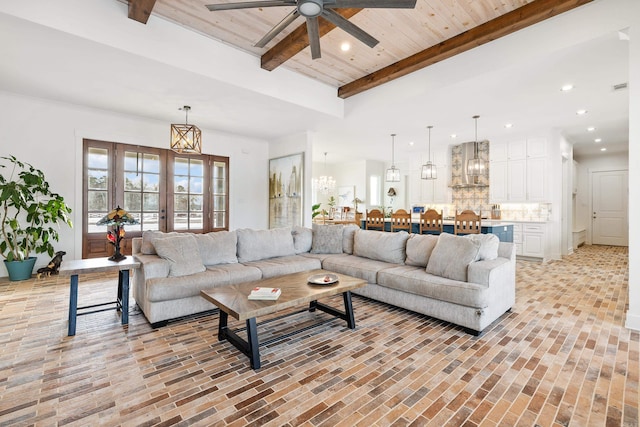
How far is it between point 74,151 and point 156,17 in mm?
3161

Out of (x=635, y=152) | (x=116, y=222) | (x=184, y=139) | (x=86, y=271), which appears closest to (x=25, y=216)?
(x=184, y=139)

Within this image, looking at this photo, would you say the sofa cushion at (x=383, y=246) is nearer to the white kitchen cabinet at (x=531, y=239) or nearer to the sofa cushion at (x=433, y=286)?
the sofa cushion at (x=433, y=286)

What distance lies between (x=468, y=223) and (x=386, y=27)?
3.13 m

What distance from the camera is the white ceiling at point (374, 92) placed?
133 inches

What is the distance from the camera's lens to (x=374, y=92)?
A: 5.12 m

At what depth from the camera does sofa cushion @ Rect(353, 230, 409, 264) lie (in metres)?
3.95

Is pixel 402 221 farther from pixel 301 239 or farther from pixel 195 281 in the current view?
pixel 195 281

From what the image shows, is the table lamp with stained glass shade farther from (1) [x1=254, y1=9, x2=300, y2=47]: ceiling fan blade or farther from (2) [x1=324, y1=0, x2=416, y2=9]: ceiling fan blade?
(2) [x1=324, y1=0, x2=416, y2=9]: ceiling fan blade

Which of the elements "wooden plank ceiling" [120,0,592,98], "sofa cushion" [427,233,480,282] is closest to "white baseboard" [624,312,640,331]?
"sofa cushion" [427,233,480,282]

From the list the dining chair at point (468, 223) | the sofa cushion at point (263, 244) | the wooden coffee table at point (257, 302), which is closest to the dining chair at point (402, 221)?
the dining chair at point (468, 223)

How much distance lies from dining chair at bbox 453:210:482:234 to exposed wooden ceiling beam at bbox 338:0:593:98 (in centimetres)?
236

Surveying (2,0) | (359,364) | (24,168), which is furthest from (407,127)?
(24,168)

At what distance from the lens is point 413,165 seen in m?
8.95

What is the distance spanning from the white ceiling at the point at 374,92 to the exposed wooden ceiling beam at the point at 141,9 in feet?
0.72
